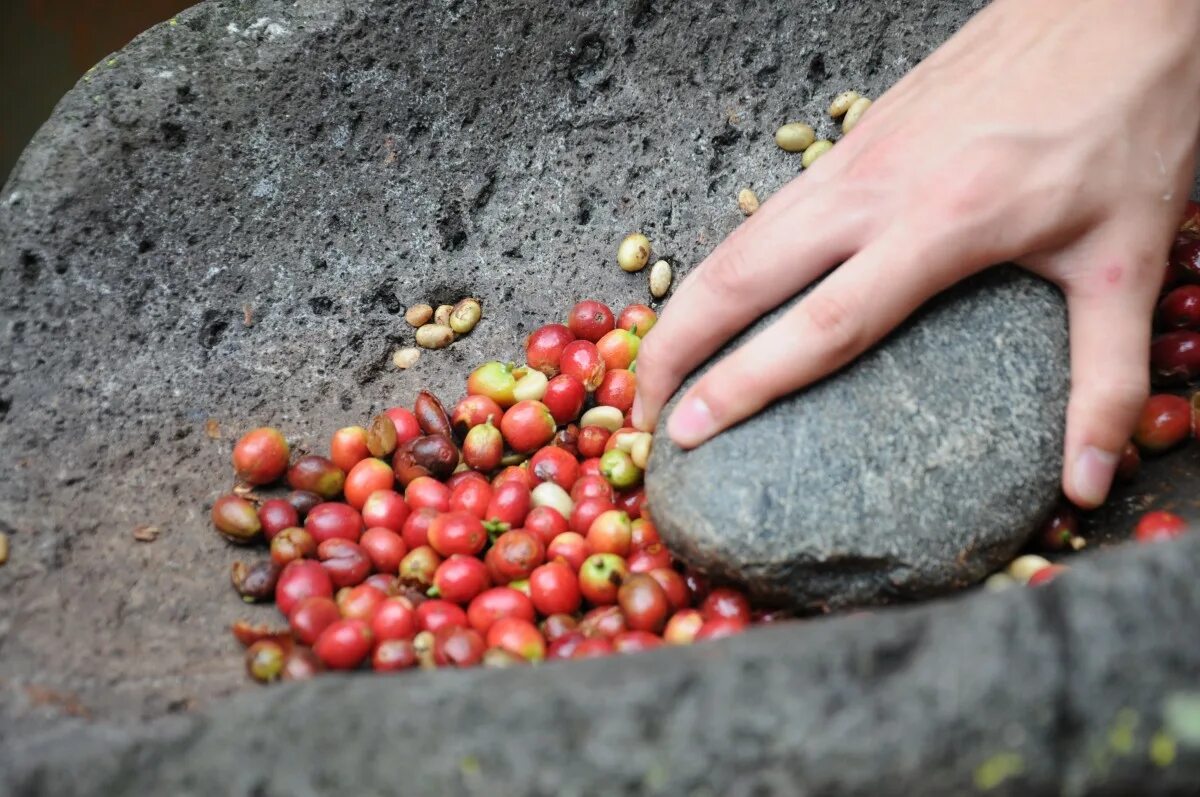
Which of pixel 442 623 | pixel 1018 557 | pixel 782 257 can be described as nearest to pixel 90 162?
pixel 442 623

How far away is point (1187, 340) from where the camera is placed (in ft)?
5.96

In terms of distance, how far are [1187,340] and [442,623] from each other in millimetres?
1355

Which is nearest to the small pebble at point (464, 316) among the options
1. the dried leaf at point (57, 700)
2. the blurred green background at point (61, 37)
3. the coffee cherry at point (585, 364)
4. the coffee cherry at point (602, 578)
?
the coffee cherry at point (585, 364)

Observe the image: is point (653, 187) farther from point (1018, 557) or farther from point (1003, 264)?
point (1018, 557)

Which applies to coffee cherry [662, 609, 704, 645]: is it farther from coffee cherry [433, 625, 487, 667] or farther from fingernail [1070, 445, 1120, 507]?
fingernail [1070, 445, 1120, 507]

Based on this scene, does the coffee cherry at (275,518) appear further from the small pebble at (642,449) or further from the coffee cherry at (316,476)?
the small pebble at (642,449)

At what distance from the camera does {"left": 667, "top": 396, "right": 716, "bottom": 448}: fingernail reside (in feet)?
5.08

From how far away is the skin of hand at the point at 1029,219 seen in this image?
148 centimetres

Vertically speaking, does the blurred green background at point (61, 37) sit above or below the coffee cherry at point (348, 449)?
above

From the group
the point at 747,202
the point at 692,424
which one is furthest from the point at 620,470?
the point at 747,202

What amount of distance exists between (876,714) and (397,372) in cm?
146

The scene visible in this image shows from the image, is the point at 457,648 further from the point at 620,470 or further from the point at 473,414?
the point at 473,414

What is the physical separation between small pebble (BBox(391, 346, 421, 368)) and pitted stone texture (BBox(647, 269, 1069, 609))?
754mm

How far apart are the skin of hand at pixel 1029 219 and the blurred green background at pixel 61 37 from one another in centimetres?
240
